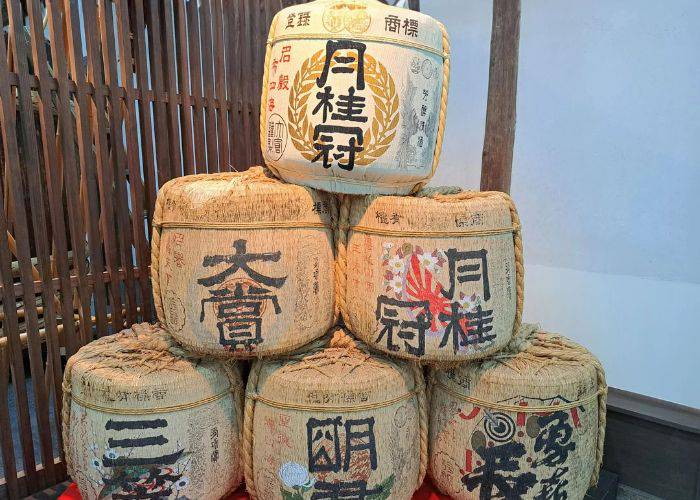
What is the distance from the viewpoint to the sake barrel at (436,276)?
1.46 m

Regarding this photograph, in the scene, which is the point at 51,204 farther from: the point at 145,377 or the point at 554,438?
the point at 554,438

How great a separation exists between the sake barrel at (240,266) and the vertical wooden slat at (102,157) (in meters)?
0.57

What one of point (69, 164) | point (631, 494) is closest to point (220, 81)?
point (69, 164)

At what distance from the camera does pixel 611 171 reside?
8.24 feet

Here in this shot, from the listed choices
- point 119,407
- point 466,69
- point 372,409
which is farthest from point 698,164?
point 119,407

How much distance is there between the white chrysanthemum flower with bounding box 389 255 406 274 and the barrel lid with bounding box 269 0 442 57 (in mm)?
615

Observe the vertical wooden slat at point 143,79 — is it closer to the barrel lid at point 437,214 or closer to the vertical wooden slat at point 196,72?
the vertical wooden slat at point 196,72

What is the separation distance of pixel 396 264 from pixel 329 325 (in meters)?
0.32

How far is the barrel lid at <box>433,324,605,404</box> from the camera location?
151 cm

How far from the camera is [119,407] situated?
1.44 metres

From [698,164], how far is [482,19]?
140 centimetres

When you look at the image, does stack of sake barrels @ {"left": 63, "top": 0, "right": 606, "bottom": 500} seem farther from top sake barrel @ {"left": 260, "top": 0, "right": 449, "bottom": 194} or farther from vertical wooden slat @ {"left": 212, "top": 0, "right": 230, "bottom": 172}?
vertical wooden slat @ {"left": 212, "top": 0, "right": 230, "bottom": 172}

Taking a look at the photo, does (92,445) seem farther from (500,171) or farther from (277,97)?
(500,171)

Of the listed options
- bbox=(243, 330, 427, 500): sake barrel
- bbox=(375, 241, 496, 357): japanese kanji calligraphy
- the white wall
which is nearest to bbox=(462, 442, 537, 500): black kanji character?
bbox=(243, 330, 427, 500): sake barrel
